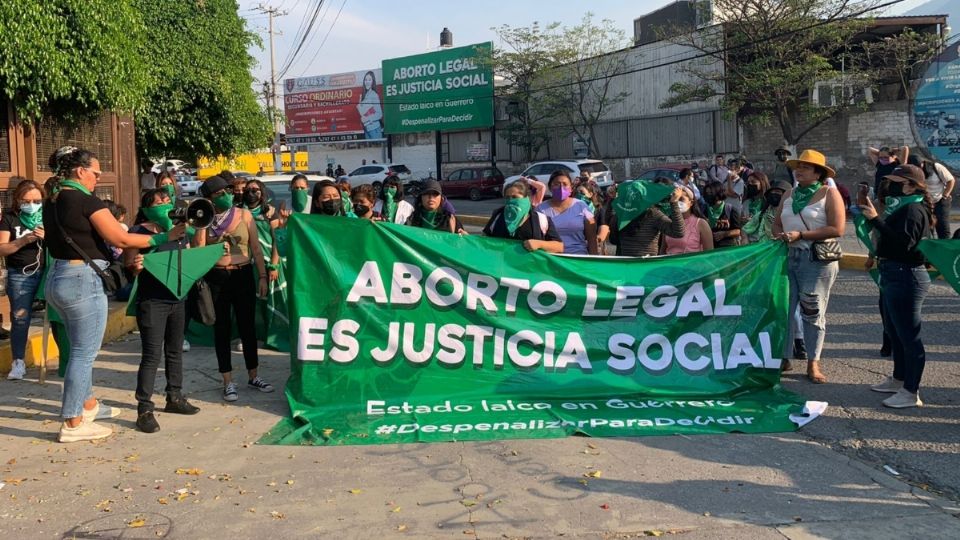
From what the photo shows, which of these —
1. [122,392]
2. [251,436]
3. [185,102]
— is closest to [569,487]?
[251,436]

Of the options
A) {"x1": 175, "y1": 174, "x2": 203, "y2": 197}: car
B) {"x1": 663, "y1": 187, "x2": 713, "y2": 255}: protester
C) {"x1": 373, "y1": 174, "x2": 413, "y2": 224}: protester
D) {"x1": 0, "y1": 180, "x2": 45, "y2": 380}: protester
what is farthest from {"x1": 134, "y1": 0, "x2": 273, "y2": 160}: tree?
{"x1": 175, "y1": 174, "x2": 203, "y2": 197}: car

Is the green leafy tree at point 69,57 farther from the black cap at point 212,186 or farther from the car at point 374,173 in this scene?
the car at point 374,173

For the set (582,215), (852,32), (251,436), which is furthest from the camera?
(852,32)

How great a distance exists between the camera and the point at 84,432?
18.6 ft

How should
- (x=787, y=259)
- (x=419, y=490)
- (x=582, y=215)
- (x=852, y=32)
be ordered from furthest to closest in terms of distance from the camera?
(x=852, y=32), (x=582, y=215), (x=787, y=259), (x=419, y=490)

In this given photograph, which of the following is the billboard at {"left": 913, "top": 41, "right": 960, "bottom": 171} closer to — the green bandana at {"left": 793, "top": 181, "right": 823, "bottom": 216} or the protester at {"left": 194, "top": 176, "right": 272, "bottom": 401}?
the green bandana at {"left": 793, "top": 181, "right": 823, "bottom": 216}

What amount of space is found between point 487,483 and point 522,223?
2.64 m

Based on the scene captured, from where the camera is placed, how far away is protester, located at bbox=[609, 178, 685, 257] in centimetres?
748

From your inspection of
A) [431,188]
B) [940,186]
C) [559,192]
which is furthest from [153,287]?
[940,186]

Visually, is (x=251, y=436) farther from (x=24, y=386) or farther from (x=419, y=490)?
(x=24, y=386)

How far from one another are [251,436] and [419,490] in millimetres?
1544

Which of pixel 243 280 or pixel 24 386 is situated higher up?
pixel 243 280

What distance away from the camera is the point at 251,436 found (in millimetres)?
5719

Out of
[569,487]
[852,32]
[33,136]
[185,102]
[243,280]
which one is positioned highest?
[852,32]
